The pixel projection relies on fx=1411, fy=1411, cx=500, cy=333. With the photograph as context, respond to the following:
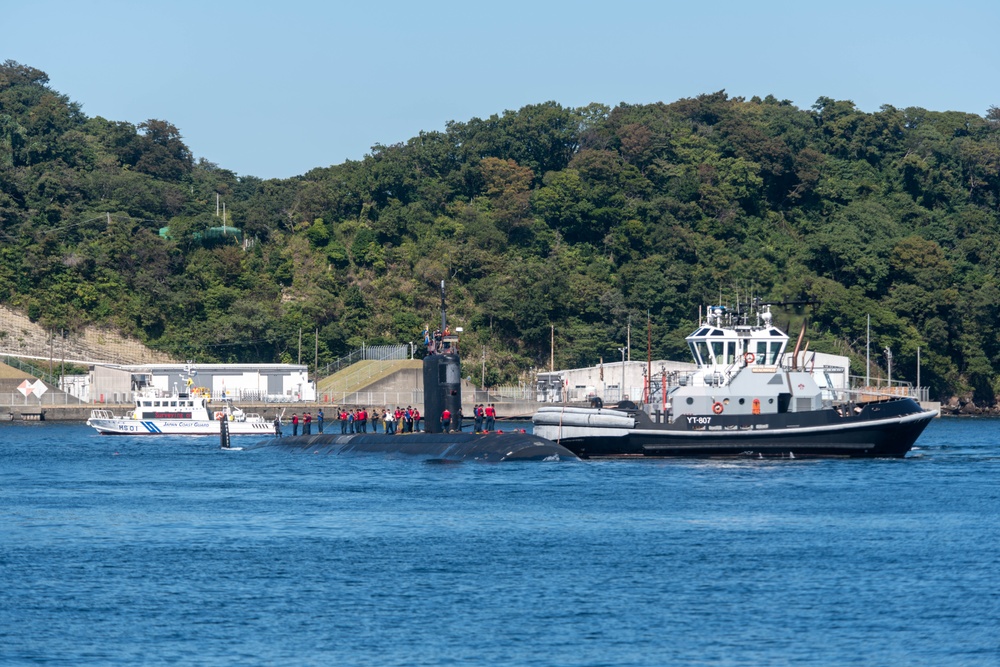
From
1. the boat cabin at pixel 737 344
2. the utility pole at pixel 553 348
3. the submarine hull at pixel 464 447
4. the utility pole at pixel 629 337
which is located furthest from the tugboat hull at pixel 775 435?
the utility pole at pixel 553 348

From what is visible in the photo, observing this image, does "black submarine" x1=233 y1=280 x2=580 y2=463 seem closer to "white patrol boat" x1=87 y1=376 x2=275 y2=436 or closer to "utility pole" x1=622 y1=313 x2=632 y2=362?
"white patrol boat" x1=87 y1=376 x2=275 y2=436

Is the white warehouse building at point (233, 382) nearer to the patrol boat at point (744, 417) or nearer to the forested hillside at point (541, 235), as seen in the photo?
the forested hillside at point (541, 235)

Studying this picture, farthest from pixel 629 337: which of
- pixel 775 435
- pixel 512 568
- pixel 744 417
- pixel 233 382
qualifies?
pixel 512 568

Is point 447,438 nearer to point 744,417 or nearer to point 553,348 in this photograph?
point 744,417

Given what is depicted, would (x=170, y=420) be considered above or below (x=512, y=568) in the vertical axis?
above

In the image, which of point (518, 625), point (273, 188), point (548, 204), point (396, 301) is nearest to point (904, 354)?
point (548, 204)

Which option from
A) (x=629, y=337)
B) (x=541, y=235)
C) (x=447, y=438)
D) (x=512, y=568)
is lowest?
(x=512, y=568)

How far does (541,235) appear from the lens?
12631 cm

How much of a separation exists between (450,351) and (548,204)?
72.8 metres

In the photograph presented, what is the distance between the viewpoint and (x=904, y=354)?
113188 millimetres

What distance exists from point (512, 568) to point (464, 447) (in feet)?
79.6

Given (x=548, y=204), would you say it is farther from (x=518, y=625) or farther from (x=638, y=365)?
(x=518, y=625)

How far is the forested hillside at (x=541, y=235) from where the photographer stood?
378ft

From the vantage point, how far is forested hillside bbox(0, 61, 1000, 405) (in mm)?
115312
